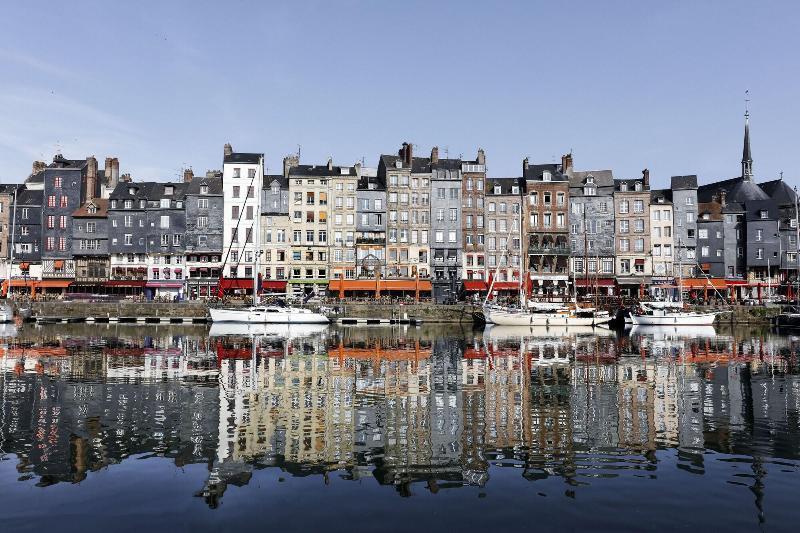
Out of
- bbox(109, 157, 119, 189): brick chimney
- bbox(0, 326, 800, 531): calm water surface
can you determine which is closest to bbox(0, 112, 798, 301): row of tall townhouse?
bbox(109, 157, 119, 189): brick chimney

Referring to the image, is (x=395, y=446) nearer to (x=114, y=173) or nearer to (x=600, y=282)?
(x=600, y=282)

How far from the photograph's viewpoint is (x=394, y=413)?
18625mm

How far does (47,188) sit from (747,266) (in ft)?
297

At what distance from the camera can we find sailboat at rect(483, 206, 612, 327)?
6412 centimetres

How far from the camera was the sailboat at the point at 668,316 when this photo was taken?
64688mm

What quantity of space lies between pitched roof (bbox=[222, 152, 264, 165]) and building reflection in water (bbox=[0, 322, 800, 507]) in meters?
48.4

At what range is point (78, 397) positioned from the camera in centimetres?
2070

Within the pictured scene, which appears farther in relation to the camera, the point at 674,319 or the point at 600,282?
the point at 600,282

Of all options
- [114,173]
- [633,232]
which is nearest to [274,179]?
[114,173]

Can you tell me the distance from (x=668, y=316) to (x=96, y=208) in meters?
68.8

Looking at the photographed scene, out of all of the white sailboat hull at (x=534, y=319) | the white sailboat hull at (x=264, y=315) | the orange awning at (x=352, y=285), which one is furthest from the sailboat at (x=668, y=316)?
the white sailboat hull at (x=264, y=315)

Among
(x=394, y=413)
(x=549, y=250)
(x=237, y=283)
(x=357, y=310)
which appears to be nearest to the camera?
(x=394, y=413)

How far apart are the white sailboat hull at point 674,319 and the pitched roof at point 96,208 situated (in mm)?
64719

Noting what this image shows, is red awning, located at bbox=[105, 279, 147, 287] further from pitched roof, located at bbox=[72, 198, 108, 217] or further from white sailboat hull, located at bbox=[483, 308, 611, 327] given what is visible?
white sailboat hull, located at bbox=[483, 308, 611, 327]
